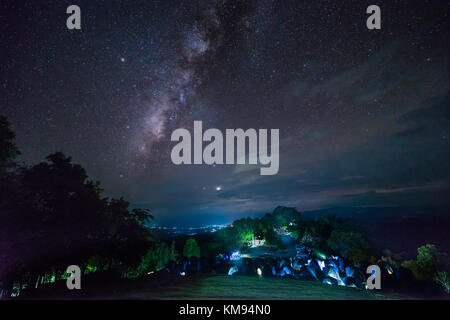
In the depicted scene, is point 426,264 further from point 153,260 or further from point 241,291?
point 153,260

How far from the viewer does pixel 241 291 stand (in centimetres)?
777

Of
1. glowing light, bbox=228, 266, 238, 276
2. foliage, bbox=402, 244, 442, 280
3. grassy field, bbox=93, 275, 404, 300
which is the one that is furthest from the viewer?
glowing light, bbox=228, 266, 238, 276

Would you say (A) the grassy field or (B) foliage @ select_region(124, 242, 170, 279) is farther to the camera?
(B) foliage @ select_region(124, 242, 170, 279)

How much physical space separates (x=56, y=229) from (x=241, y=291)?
39.7 ft

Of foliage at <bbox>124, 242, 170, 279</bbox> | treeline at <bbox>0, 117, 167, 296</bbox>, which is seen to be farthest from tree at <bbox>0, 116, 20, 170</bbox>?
foliage at <bbox>124, 242, 170, 279</bbox>

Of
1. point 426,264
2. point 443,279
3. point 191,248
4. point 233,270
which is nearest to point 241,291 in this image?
point 233,270

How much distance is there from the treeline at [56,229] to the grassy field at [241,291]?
11.8 ft

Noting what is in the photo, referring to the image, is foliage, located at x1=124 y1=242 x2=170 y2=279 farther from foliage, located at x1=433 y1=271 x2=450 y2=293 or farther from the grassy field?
foliage, located at x1=433 y1=271 x2=450 y2=293

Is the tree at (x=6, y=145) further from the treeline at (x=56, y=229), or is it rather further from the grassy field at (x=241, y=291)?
the grassy field at (x=241, y=291)

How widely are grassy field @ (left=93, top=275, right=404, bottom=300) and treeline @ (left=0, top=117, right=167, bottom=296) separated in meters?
3.61

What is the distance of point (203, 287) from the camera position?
829cm

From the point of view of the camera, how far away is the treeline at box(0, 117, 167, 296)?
11.4 metres

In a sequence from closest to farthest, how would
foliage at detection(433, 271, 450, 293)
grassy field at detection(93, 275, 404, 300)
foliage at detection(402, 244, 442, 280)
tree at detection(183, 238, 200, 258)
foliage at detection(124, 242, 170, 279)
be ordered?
grassy field at detection(93, 275, 404, 300) < foliage at detection(433, 271, 450, 293) < foliage at detection(402, 244, 442, 280) < foliage at detection(124, 242, 170, 279) < tree at detection(183, 238, 200, 258)
